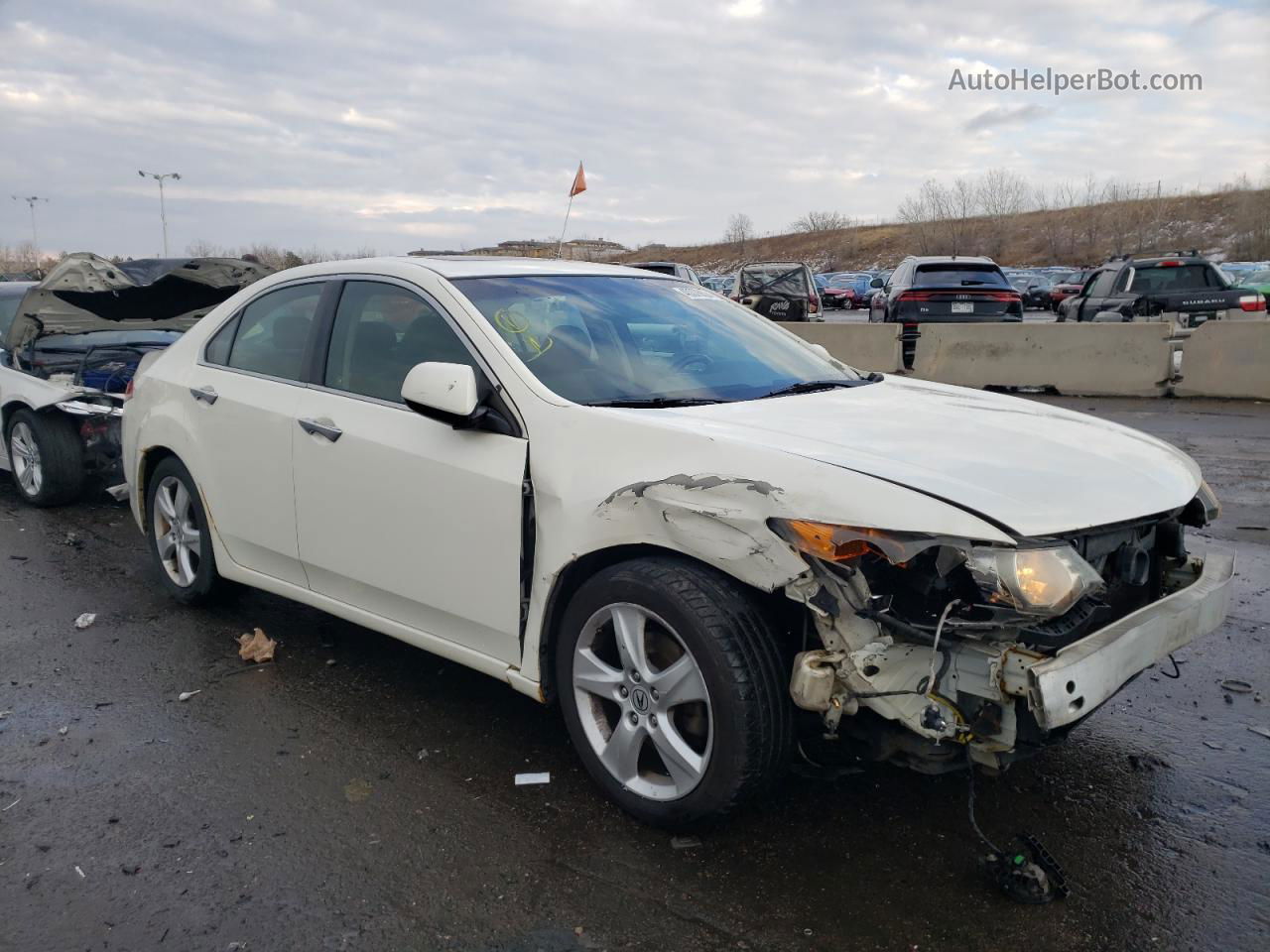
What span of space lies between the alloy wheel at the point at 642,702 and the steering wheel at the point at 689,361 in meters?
1.12

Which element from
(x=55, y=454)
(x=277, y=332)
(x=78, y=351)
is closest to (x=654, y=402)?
(x=277, y=332)

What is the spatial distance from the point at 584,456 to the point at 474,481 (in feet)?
1.38

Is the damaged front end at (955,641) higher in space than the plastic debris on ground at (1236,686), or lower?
higher

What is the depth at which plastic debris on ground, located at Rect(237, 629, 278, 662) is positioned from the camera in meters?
4.55

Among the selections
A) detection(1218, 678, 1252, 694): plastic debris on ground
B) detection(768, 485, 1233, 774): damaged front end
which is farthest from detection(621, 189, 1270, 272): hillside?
detection(768, 485, 1233, 774): damaged front end

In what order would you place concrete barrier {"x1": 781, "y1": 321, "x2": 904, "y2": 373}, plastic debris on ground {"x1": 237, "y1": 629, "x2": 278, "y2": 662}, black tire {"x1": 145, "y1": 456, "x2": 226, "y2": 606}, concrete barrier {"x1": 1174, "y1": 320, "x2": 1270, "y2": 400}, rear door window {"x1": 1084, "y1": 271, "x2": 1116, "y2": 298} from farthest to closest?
rear door window {"x1": 1084, "y1": 271, "x2": 1116, "y2": 298} < concrete barrier {"x1": 781, "y1": 321, "x2": 904, "y2": 373} < concrete barrier {"x1": 1174, "y1": 320, "x2": 1270, "y2": 400} < black tire {"x1": 145, "y1": 456, "x2": 226, "y2": 606} < plastic debris on ground {"x1": 237, "y1": 629, "x2": 278, "y2": 662}

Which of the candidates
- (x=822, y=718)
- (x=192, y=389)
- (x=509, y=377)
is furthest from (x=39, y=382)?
(x=822, y=718)

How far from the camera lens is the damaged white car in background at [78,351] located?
7.57 meters

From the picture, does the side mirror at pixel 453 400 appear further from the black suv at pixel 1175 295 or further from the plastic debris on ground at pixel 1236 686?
the black suv at pixel 1175 295

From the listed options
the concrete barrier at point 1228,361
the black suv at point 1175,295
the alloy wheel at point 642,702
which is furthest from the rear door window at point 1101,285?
the alloy wheel at point 642,702

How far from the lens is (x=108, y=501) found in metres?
8.10

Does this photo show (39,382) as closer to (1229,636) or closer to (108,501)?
(108,501)

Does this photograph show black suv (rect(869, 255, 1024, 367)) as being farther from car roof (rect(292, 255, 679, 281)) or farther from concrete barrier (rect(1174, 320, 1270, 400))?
car roof (rect(292, 255, 679, 281))

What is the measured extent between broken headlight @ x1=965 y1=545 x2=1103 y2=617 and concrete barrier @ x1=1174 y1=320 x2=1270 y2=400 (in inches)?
445
